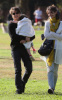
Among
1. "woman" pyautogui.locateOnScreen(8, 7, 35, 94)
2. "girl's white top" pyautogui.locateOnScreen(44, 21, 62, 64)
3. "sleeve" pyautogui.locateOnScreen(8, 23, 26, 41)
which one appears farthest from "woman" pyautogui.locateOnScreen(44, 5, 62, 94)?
"sleeve" pyautogui.locateOnScreen(8, 23, 26, 41)

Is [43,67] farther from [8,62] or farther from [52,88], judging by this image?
[52,88]

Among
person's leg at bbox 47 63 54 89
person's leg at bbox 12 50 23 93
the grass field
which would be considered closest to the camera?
the grass field

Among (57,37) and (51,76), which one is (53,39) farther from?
(51,76)

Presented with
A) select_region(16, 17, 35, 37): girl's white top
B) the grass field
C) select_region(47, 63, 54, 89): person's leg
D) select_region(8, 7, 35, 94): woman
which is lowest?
the grass field

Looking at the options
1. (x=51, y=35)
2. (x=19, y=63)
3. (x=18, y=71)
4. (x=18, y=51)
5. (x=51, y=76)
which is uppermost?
(x=51, y=35)

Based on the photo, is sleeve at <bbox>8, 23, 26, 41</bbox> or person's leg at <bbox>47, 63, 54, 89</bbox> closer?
sleeve at <bbox>8, 23, 26, 41</bbox>

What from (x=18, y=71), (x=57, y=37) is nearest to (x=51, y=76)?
(x=18, y=71)

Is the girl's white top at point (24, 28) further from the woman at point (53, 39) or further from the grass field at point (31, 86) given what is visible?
the grass field at point (31, 86)

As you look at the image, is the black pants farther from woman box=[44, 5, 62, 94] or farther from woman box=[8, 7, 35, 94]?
woman box=[44, 5, 62, 94]

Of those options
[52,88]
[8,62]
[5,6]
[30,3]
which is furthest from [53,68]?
[5,6]

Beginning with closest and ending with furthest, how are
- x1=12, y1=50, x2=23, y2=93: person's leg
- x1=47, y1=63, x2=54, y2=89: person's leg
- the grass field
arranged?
the grass field
x1=12, y1=50, x2=23, y2=93: person's leg
x1=47, y1=63, x2=54, y2=89: person's leg

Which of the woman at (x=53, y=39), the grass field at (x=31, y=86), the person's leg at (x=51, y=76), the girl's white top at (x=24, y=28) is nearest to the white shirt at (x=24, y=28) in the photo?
the girl's white top at (x=24, y=28)

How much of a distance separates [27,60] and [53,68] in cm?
57

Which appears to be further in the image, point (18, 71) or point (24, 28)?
point (24, 28)
